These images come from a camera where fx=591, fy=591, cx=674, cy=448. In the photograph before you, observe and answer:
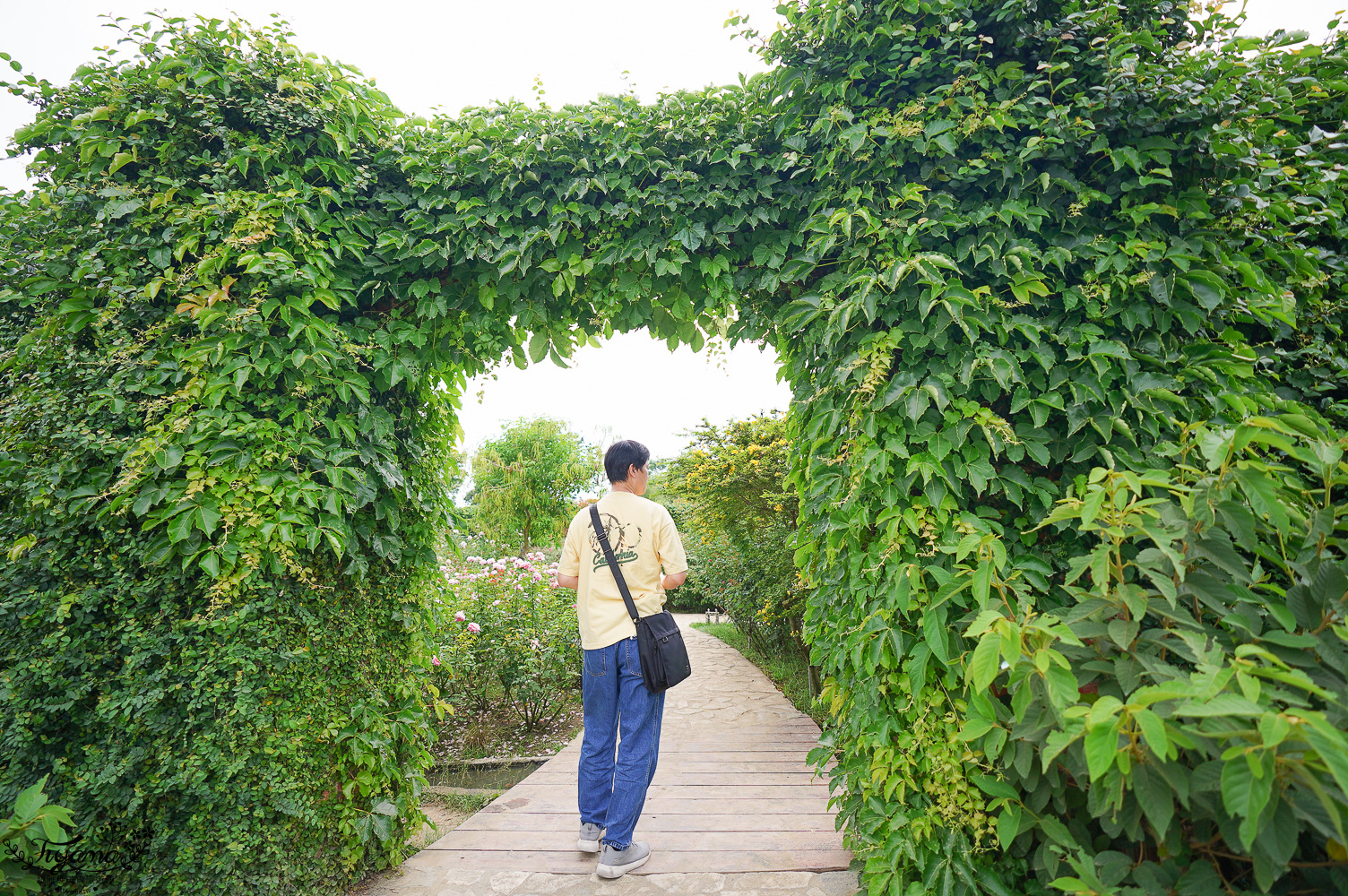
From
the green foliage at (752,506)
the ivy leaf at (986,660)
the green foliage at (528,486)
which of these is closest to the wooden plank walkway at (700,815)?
the green foliage at (752,506)

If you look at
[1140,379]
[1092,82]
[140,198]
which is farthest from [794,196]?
[140,198]

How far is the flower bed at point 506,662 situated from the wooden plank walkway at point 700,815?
0.73 meters

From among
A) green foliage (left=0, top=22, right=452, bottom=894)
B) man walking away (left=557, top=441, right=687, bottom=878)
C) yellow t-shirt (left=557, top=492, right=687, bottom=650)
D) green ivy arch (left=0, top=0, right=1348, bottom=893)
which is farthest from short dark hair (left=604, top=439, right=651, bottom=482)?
green foliage (left=0, top=22, right=452, bottom=894)

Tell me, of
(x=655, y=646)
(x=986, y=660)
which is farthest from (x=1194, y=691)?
(x=655, y=646)

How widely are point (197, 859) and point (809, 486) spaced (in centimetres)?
272

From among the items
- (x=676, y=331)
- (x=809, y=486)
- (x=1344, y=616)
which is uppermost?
(x=676, y=331)

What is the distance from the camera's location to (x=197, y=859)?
2.15 meters

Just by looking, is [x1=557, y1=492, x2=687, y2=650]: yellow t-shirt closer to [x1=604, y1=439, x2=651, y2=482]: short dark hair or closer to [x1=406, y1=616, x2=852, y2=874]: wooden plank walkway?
[x1=604, y1=439, x2=651, y2=482]: short dark hair

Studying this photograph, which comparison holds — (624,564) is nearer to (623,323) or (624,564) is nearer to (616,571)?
(616,571)

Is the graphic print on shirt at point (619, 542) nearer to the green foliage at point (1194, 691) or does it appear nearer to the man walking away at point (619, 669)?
the man walking away at point (619, 669)

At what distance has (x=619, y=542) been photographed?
2.75 metres

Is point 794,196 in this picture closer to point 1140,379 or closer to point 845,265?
point 845,265

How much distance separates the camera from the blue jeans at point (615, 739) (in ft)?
8.58

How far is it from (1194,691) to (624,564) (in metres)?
2.01
